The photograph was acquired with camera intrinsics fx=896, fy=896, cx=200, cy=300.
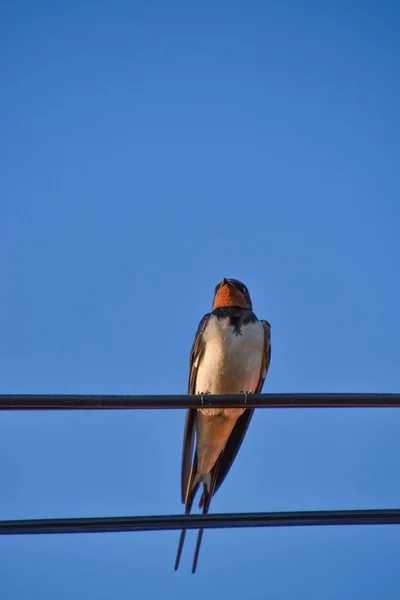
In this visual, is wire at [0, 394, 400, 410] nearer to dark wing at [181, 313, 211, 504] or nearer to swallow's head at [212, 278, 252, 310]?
dark wing at [181, 313, 211, 504]

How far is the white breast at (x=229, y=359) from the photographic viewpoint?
5379mm

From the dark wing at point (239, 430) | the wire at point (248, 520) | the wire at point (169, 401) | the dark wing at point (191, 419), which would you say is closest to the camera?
the wire at point (248, 520)

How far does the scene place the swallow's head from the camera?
19.2 feet

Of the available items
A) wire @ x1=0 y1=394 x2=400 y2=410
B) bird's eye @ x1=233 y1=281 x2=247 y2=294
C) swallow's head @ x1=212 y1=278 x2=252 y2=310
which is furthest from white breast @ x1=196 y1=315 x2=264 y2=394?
wire @ x1=0 y1=394 x2=400 y2=410

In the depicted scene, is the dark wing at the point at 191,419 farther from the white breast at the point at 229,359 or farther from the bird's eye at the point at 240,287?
the bird's eye at the point at 240,287

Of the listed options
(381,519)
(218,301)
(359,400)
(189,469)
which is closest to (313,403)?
(359,400)

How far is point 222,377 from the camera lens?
5.38 m

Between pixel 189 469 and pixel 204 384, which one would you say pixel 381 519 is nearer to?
pixel 189 469

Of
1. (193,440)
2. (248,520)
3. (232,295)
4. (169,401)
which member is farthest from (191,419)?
(248,520)

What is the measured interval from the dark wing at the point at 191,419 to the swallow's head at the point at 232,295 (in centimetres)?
19

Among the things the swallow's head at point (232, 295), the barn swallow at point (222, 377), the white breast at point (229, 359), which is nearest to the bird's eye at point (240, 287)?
the swallow's head at point (232, 295)

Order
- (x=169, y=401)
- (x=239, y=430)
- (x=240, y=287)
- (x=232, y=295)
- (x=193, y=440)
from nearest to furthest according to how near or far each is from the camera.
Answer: (x=169, y=401) → (x=193, y=440) → (x=239, y=430) → (x=232, y=295) → (x=240, y=287)

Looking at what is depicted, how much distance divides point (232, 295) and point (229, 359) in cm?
62

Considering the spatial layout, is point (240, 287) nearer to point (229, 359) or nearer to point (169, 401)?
point (229, 359)
